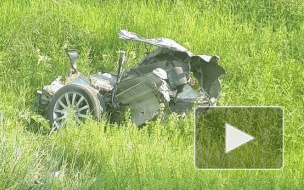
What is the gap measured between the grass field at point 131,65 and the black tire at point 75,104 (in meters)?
0.22

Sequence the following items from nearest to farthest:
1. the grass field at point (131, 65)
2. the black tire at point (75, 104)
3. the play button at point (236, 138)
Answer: the play button at point (236, 138) → the grass field at point (131, 65) → the black tire at point (75, 104)

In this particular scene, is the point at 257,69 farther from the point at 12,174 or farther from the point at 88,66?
the point at 12,174

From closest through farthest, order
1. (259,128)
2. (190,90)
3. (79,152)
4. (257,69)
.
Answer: (259,128), (79,152), (190,90), (257,69)

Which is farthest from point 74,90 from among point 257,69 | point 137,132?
point 257,69

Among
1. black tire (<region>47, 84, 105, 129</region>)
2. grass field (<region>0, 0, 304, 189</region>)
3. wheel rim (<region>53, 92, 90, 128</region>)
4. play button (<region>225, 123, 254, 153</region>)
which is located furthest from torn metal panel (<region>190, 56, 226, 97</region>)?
play button (<region>225, 123, 254, 153</region>)

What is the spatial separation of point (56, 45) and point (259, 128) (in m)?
4.12

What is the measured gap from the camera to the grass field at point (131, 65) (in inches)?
193

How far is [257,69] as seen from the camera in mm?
7762

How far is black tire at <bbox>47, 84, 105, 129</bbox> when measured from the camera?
247 inches

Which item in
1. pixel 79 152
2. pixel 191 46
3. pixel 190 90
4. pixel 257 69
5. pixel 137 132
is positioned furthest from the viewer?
pixel 191 46

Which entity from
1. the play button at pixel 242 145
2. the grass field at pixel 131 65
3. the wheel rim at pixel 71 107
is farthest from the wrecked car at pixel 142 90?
the play button at pixel 242 145

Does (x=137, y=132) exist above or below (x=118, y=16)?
below

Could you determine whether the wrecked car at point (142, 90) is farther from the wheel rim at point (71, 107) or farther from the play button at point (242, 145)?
the play button at point (242, 145)

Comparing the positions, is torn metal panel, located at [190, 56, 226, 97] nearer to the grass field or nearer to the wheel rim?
the grass field
